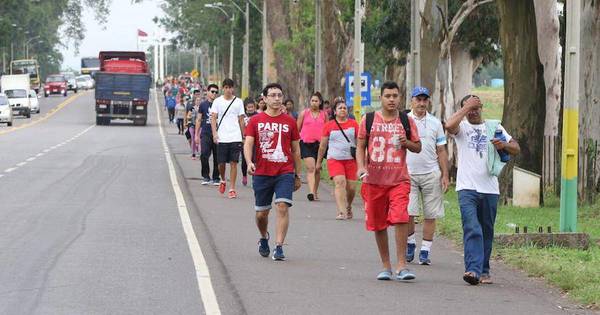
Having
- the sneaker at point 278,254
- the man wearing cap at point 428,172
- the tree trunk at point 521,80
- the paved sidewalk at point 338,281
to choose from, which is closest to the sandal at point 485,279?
the paved sidewalk at point 338,281

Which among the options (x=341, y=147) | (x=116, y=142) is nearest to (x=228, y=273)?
(x=341, y=147)

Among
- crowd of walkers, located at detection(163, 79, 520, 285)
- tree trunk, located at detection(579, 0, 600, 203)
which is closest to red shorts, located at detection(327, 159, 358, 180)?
crowd of walkers, located at detection(163, 79, 520, 285)

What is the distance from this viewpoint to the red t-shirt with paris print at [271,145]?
1337 cm

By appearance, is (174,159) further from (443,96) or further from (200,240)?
(200,240)

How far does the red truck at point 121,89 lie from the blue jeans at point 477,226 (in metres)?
51.5

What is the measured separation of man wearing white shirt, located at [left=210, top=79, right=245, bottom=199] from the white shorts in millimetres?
8273

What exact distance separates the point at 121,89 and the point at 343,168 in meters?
45.5

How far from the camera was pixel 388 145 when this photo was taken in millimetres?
11836

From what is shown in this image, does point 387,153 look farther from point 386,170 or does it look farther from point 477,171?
point 477,171

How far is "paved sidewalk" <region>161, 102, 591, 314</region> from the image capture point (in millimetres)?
10328

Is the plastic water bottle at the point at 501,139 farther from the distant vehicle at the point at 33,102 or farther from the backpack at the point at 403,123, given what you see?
the distant vehicle at the point at 33,102

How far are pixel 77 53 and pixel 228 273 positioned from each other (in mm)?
132361

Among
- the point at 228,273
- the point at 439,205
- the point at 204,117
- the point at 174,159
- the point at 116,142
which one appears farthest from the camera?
the point at 116,142

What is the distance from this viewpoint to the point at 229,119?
21.5 m
